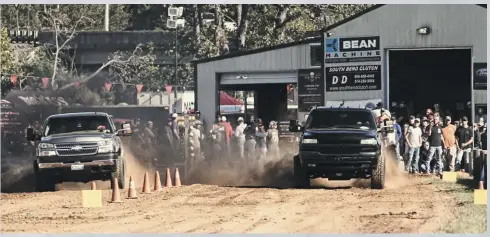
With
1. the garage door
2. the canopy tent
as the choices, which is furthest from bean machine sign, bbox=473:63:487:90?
the canopy tent

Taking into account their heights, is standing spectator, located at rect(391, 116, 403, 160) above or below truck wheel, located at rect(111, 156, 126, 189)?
above

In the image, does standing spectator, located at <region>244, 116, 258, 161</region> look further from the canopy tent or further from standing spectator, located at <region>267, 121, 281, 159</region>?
the canopy tent

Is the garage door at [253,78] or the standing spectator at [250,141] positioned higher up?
the garage door at [253,78]

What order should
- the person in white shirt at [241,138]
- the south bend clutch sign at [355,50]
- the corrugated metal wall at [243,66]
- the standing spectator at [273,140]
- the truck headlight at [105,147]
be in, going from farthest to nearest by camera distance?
the corrugated metal wall at [243,66] → the south bend clutch sign at [355,50] → the person in white shirt at [241,138] → the standing spectator at [273,140] → the truck headlight at [105,147]

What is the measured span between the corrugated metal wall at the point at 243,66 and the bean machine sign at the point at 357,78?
1.59 metres

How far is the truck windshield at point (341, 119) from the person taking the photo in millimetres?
23531

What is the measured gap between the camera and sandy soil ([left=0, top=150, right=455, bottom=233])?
16.9 meters

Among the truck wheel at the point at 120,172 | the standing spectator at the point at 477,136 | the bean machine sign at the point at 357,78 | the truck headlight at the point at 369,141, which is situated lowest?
the truck wheel at the point at 120,172

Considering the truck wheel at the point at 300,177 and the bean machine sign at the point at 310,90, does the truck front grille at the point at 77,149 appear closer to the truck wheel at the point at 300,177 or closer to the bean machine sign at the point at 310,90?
the truck wheel at the point at 300,177

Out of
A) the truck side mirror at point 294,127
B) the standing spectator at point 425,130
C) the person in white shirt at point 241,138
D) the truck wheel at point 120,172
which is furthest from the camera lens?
the person in white shirt at point 241,138

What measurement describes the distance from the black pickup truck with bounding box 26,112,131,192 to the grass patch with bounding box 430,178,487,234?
24.2 feet

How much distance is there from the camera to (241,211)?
19.2m

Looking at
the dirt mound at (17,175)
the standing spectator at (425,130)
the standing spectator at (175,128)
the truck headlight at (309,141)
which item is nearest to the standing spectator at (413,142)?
the standing spectator at (425,130)

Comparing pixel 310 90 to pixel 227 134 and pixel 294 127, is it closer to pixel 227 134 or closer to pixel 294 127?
pixel 227 134
